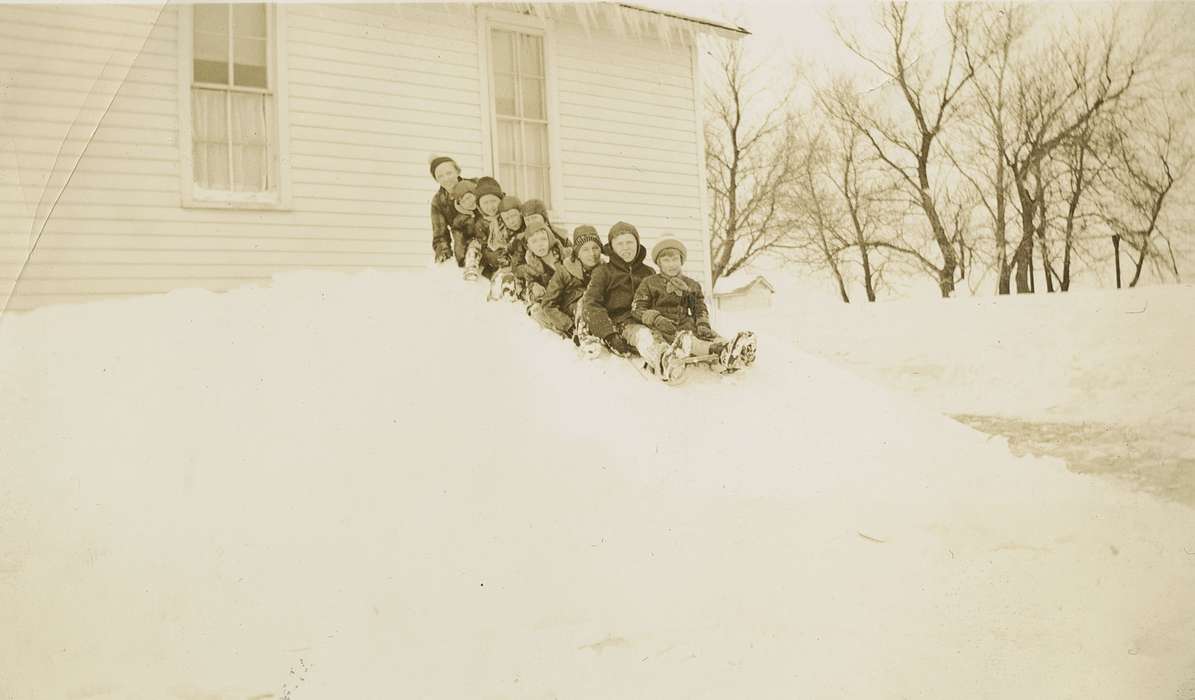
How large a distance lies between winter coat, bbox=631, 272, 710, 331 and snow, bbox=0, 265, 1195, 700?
0.49 ft

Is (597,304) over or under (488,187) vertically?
under

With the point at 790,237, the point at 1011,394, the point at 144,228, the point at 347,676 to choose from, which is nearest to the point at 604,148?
the point at 790,237

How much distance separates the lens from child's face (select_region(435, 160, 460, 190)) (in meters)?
1.25

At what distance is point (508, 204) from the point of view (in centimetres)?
145

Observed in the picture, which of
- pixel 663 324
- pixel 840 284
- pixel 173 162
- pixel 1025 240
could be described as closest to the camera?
pixel 173 162

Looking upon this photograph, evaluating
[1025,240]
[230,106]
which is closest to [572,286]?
[230,106]

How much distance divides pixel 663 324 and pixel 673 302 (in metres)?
0.06

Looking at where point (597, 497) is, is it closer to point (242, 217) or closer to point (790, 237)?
point (790, 237)

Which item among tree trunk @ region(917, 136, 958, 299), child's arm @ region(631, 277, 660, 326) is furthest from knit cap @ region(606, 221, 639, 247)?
tree trunk @ region(917, 136, 958, 299)

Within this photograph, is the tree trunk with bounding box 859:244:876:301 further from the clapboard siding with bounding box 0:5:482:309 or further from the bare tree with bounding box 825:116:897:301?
the clapboard siding with bounding box 0:5:482:309

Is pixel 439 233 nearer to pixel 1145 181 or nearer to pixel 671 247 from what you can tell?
pixel 671 247

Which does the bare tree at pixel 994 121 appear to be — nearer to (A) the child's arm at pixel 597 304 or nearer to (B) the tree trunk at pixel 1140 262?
(B) the tree trunk at pixel 1140 262

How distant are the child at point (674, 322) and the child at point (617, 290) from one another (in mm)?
24

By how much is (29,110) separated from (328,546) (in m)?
0.84
